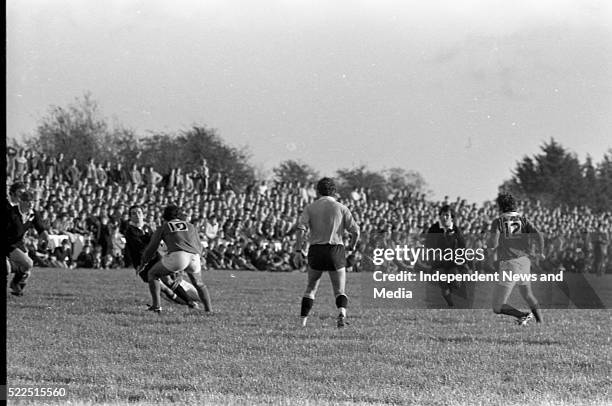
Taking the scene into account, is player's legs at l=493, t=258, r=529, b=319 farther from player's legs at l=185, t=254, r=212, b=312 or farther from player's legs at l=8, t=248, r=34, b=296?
player's legs at l=8, t=248, r=34, b=296

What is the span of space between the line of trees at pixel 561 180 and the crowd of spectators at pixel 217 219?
60.3 feet

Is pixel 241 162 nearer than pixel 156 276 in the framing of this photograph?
No

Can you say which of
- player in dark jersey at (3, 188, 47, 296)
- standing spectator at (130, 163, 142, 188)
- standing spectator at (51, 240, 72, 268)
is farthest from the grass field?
standing spectator at (130, 163, 142, 188)

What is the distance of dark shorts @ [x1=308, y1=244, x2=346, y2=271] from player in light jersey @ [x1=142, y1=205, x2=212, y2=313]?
202 cm

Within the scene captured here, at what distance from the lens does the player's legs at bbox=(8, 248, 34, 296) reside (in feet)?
47.6

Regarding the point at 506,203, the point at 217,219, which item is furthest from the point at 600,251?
the point at 506,203

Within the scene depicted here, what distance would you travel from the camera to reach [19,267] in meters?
14.8

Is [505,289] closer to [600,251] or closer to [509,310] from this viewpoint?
[509,310]

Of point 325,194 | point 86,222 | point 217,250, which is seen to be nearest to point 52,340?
point 325,194

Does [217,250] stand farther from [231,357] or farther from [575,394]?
[575,394]

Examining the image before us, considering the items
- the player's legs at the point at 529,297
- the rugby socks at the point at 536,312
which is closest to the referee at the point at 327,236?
the player's legs at the point at 529,297

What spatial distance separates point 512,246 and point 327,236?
2.35m

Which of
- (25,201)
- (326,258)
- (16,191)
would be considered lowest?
(326,258)

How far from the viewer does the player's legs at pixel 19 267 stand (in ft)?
47.6
